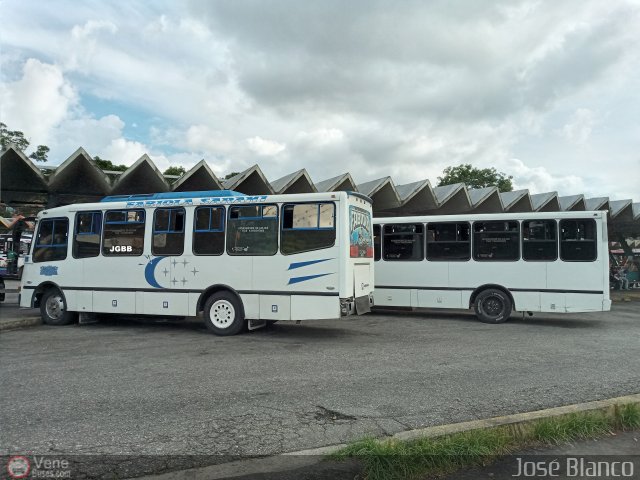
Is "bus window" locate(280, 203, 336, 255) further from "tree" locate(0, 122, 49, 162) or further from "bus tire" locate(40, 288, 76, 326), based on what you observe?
"tree" locate(0, 122, 49, 162)

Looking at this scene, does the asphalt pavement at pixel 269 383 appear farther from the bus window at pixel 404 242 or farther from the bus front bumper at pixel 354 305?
the bus window at pixel 404 242

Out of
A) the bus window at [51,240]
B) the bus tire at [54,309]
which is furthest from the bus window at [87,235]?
the bus tire at [54,309]

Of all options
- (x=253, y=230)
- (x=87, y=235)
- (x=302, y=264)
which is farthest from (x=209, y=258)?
(x=87, y=235)

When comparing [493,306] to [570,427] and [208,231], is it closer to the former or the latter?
[208,231]

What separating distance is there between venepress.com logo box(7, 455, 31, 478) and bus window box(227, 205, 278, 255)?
6248mm

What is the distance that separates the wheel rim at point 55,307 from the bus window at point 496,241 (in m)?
10.5

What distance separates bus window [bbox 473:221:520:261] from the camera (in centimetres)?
1266

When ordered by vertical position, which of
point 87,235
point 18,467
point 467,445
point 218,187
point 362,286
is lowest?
point 18,467

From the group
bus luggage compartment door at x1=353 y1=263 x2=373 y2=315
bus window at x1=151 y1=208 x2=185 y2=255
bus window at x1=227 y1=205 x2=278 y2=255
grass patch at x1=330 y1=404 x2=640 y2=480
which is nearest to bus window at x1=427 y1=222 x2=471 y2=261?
bus luggage compartment door at x1=353 y1=263 x2=373 y2=315

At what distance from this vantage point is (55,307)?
11.7 m

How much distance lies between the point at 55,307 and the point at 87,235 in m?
2.01

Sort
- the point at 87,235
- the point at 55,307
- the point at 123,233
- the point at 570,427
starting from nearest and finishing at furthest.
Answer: the point at 570,427
the point at 123,233
the point at 87,235
the point at 55,307

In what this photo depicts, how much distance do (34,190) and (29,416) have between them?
1501cm

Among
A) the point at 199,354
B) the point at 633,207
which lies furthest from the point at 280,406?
the point at 633,207
